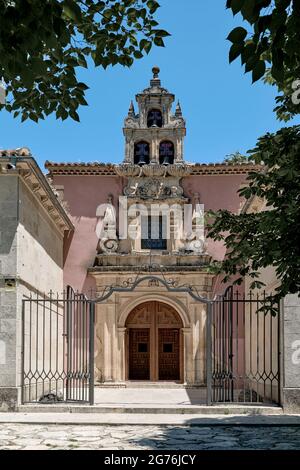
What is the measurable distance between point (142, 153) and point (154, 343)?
5500 mm

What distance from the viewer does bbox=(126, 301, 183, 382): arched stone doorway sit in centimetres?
1861

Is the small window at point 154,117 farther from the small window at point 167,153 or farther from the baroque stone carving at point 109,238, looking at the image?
the baroque stone carving at point 109,238


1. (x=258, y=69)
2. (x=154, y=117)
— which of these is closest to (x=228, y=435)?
(x=258, y=69)

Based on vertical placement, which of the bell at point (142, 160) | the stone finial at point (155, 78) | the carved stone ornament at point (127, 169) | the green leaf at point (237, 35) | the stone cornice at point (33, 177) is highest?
the stone finial at point (155, 78)

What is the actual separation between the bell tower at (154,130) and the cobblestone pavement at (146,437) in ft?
32.9

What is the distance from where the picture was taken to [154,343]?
18.8 m

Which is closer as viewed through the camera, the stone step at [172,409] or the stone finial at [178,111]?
the stone step at [172,409]

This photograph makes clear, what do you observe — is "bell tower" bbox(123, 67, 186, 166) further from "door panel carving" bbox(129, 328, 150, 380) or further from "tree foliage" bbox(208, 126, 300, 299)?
"tree foliage" bbox(208, 126, 300, 299)

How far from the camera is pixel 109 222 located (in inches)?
739

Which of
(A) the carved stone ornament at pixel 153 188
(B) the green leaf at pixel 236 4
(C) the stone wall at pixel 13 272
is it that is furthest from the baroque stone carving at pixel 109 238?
(B) the green leaf at pixel 236 4

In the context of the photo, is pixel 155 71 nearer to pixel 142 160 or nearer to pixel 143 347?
pixel 142 160

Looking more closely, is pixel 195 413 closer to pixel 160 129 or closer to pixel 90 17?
pixel 90 17

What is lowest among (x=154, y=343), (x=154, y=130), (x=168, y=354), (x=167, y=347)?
(x=168, y=354)

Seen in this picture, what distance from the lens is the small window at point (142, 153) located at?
19156mm
